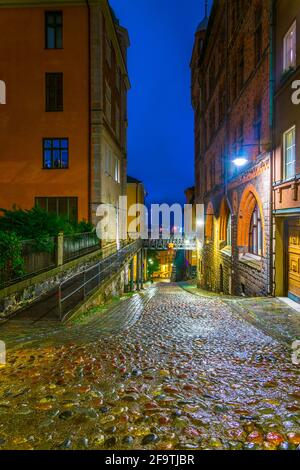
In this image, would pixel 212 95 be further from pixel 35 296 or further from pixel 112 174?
pixel 35 296

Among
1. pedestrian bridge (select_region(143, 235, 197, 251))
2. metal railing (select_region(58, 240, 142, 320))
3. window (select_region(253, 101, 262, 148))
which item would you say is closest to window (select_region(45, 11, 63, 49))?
window (select_region(253, 101, 262, 148))

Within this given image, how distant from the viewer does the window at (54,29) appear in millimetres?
20292

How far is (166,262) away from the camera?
87.2m

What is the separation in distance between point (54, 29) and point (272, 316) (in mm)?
21344


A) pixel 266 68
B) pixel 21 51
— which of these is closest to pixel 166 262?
pixel 21 51

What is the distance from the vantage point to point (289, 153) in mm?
10797

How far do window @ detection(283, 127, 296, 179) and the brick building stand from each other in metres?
1.05

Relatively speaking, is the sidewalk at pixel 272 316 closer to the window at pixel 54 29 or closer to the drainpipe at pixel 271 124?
the drainpipe at pixel 271 124

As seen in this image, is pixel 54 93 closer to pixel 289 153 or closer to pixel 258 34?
pixel 258 34

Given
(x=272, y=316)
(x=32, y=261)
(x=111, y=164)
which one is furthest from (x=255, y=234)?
(x=111, y=164)

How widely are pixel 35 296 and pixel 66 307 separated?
159 cm

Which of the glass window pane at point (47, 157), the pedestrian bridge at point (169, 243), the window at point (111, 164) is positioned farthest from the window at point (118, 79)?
the pedestrian bridge at point (169, 243)

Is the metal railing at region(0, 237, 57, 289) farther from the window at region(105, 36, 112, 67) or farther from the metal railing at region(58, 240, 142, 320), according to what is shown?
the window at region(105, 36, 112, 67)

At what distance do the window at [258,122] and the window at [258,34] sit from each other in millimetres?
2023
